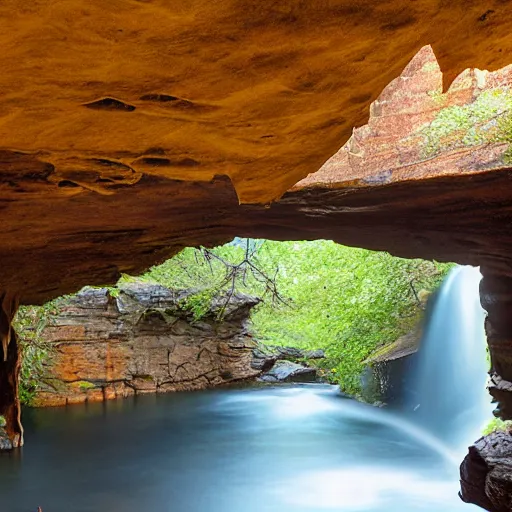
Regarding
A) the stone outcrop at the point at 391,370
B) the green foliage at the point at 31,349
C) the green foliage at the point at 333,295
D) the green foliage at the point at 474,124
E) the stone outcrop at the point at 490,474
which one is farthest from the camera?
the green foliage at the point at 333,295

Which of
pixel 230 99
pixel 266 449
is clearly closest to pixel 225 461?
pixel 266 449

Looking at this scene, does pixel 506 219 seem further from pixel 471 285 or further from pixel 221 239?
pixel 471 285

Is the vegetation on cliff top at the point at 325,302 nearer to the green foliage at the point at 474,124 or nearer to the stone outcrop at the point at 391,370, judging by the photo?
the stone outcrop at the point at 391,370

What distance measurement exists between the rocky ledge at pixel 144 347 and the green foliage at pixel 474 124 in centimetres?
963

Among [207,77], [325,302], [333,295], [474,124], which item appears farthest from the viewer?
[325,302]

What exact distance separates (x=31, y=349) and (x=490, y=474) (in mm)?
9151

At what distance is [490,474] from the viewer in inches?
243

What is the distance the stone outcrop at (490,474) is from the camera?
595 cm

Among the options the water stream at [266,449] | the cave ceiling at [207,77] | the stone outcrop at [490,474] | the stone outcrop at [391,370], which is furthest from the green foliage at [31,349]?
the cave ceiling at [207,77]

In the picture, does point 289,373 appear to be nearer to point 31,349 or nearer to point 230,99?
point 31,349

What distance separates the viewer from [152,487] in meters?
7.62

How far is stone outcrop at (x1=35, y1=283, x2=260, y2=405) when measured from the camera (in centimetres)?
1293

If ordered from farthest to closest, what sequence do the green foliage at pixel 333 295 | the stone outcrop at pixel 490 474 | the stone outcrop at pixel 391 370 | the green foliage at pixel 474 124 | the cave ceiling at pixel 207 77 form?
1. the green foliage at pixel 333 295
2. the stone outcrop at pixel 391 370
3. the stone outcrop at pixel 490 474
4. the green foliage at pixel 474 124
5. the cave ceiling at pixel 207 77

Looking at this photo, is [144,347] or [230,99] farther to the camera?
[144,347]
